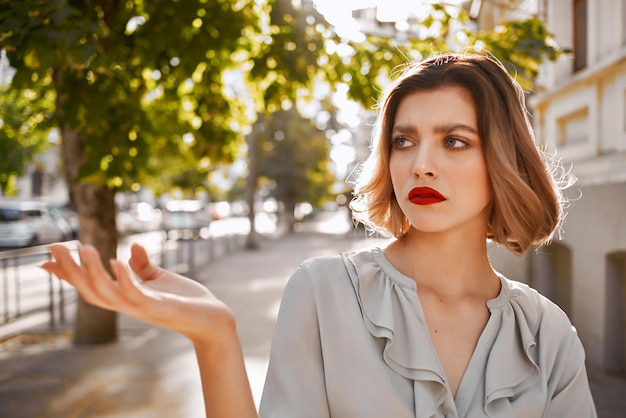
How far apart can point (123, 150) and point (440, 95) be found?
4.31 metres

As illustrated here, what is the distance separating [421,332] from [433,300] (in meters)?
0.15

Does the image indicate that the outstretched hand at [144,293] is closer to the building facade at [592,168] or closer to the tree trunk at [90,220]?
the building facade at [592,168]

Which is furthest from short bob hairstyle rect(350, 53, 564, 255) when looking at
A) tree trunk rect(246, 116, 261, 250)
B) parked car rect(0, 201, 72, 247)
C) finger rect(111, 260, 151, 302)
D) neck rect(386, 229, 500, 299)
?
parked car rect(0, 201, 72, 247)

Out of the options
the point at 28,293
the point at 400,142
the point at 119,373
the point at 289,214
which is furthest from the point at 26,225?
the point at 400,142

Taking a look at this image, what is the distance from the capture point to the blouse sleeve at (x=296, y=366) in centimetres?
175

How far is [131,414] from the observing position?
548 centimetres

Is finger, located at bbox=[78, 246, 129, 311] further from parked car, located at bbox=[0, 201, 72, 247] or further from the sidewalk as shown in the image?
parked car, located at bbox=[0, 201, 72, 247]

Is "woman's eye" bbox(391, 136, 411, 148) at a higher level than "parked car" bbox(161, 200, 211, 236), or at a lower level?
higher

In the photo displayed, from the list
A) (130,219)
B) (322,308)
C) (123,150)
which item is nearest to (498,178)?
(322,308)

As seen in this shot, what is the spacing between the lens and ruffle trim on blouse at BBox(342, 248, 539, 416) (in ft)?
5.85

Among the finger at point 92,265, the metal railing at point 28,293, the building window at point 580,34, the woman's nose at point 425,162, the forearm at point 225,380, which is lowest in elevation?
the metal railing at point 28,293

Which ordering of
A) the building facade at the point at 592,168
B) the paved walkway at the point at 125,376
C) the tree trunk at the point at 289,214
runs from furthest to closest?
the tree trunk at the point at 289,214 → the building facade at the point at 592,168 → the paved walkway at the point at 125,376

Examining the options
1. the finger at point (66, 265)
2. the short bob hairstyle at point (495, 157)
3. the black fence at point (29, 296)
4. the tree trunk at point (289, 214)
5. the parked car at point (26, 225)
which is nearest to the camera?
the finger at point (66, 265)

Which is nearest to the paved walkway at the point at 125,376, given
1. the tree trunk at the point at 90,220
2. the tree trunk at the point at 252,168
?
the tree trunk at the point at 90,220
